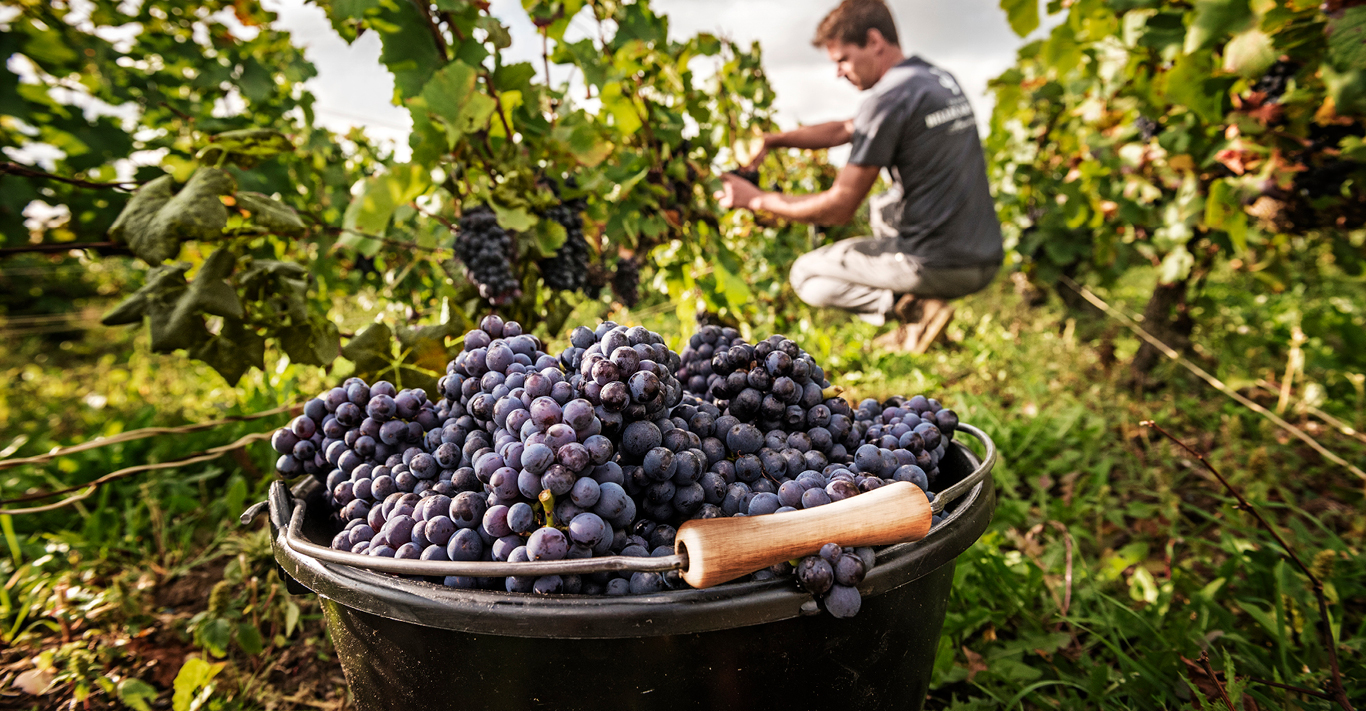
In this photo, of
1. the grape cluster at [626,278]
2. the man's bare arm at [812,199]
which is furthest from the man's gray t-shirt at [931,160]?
the grape cluster at [626,278]

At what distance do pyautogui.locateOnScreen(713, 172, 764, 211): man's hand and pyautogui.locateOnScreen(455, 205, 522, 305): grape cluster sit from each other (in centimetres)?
163

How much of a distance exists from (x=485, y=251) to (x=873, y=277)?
10.2 ft

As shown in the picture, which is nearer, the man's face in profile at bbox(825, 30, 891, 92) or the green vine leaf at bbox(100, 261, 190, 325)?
the green vine leaf at bbox(100, 261, 190, 325)

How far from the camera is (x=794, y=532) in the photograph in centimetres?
70

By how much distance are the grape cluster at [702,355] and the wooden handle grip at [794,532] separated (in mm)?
478

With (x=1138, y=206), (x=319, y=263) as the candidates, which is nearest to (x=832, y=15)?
(x=1138, y=206)

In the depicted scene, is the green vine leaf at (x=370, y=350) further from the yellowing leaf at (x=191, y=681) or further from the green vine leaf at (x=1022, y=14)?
the green vine leaf at (x=1022, y=14)

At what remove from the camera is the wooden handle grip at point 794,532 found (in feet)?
2.17

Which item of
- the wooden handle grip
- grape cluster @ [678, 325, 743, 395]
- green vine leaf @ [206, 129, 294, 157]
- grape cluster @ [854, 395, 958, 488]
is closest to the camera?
the wooden handle grip

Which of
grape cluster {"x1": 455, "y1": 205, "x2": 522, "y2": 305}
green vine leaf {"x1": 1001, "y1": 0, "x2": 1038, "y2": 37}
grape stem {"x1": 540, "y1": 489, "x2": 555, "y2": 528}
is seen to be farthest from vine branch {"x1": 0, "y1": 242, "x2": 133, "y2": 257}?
green vine leaf {"x1": 1001, "y1": 0, "x2": 1038, "y2": 37}

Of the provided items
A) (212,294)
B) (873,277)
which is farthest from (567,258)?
(873,277)

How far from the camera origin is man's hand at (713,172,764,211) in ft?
10.8

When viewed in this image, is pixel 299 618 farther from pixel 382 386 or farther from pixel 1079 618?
pixel 1079 618

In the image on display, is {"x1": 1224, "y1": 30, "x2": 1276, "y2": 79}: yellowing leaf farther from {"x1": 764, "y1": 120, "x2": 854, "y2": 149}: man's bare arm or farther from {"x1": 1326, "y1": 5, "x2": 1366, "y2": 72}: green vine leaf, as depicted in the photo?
{"x1": 764, "y1": 120, "x2": 854, "y2": 149}: man's bare arm
